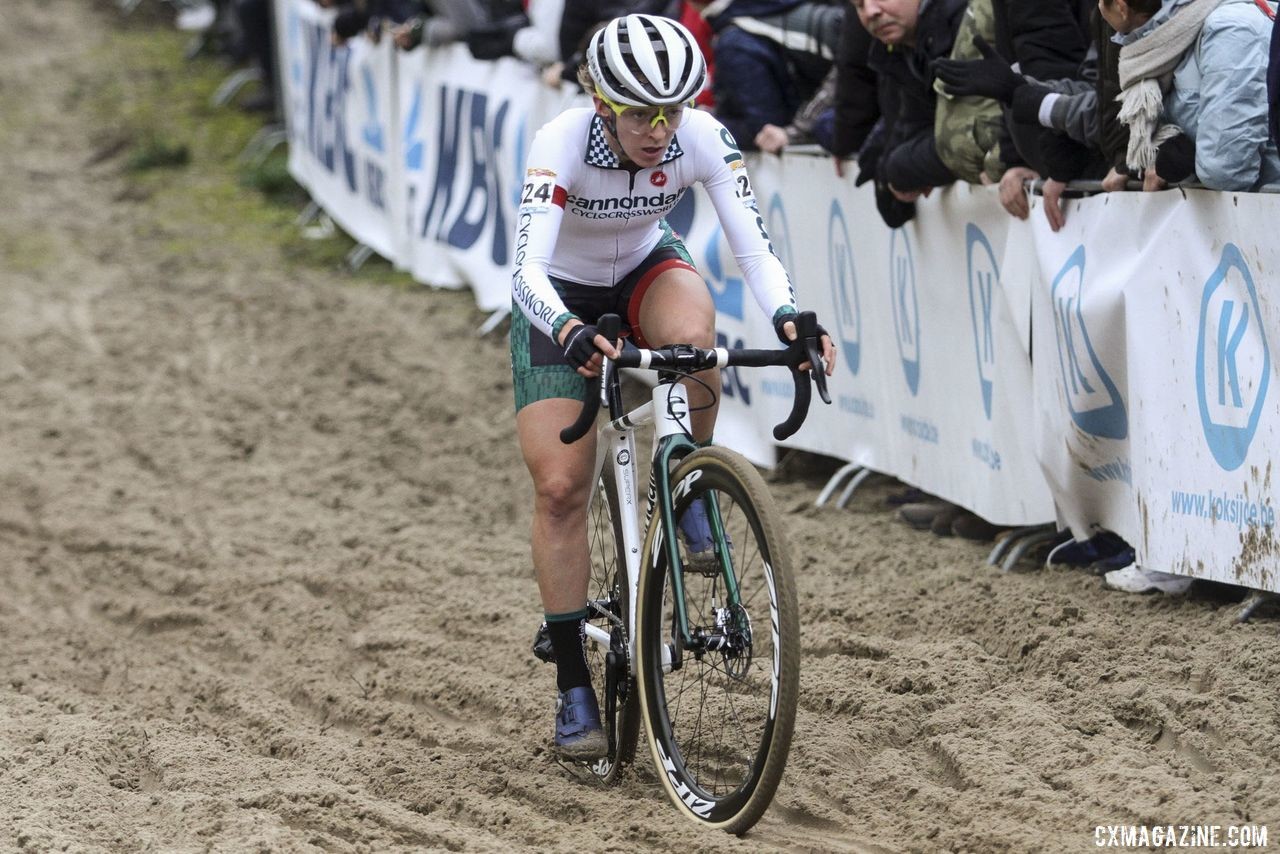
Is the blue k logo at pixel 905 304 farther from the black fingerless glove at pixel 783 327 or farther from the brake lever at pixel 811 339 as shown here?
the brake lever at pixel 811 339

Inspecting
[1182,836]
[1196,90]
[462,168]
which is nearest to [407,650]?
[1182,836]

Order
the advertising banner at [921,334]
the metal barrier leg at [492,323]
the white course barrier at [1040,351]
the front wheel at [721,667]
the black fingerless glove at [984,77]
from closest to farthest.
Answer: the front wheel at [721,667] → the white course barrier at [1040,351] → the black fingerless glove at [984,77] → the advertising banner at [921,334] → the metal barrier leg at [492,323]

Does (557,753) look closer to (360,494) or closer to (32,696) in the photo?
(32,696)

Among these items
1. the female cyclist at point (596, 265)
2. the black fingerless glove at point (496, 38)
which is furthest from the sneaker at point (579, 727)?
the black fingerless glove at point (496, 38)

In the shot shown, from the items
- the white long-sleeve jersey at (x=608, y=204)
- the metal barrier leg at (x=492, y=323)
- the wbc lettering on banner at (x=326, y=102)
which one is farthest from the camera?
the wbc lettering on banner at (x=326, y=102)

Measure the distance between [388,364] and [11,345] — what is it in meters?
3.17

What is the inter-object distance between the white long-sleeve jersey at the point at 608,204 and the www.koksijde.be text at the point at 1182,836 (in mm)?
1763

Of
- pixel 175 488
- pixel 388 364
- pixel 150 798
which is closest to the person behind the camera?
pixel 150 798

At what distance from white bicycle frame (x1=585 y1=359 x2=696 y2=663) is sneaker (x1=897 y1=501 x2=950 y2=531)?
2849 millimetres

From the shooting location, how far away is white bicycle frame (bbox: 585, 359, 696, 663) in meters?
4.88

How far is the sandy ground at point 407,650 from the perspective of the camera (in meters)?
4.73

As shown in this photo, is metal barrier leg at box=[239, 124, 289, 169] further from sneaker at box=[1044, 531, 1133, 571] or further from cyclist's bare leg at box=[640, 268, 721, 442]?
cyclist's bare leg at box=[640, 268, 721, 442]

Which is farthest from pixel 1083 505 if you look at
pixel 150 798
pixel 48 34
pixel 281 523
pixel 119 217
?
pixel 48 34

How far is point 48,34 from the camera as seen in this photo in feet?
75.5
